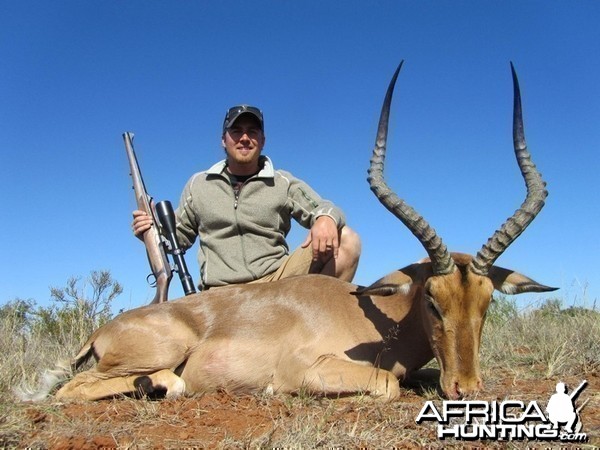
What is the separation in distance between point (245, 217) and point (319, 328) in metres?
2.41

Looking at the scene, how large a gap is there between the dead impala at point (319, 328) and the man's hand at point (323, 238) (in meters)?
0.68

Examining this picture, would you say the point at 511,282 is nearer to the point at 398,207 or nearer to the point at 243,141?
the point at 398,207

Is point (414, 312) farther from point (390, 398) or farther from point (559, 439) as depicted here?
point (559, 439)

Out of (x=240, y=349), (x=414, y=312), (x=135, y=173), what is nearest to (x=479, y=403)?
(x=414, y=312)

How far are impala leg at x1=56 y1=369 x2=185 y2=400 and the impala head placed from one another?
1.96 metres

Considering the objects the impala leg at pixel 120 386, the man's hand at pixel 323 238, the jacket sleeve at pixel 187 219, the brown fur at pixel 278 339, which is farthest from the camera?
the jacket sleeve at pixel 187 219

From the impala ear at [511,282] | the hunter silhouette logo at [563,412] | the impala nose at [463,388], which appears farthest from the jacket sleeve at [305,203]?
the hunter silhouette logo at [563,412]

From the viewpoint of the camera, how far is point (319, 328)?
18.0 ft

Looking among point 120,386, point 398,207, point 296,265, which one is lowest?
point 120,386

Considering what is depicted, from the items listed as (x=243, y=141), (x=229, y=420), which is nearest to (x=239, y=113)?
(x=243, y=141)

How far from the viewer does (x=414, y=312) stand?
544 centimetres

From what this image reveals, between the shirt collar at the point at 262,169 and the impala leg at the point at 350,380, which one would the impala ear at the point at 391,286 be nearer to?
the impala leg at the point at 350,380

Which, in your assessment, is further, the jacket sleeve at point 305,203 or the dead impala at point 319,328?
the jacket sleeve at point 305,203

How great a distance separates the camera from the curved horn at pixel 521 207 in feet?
16.0
